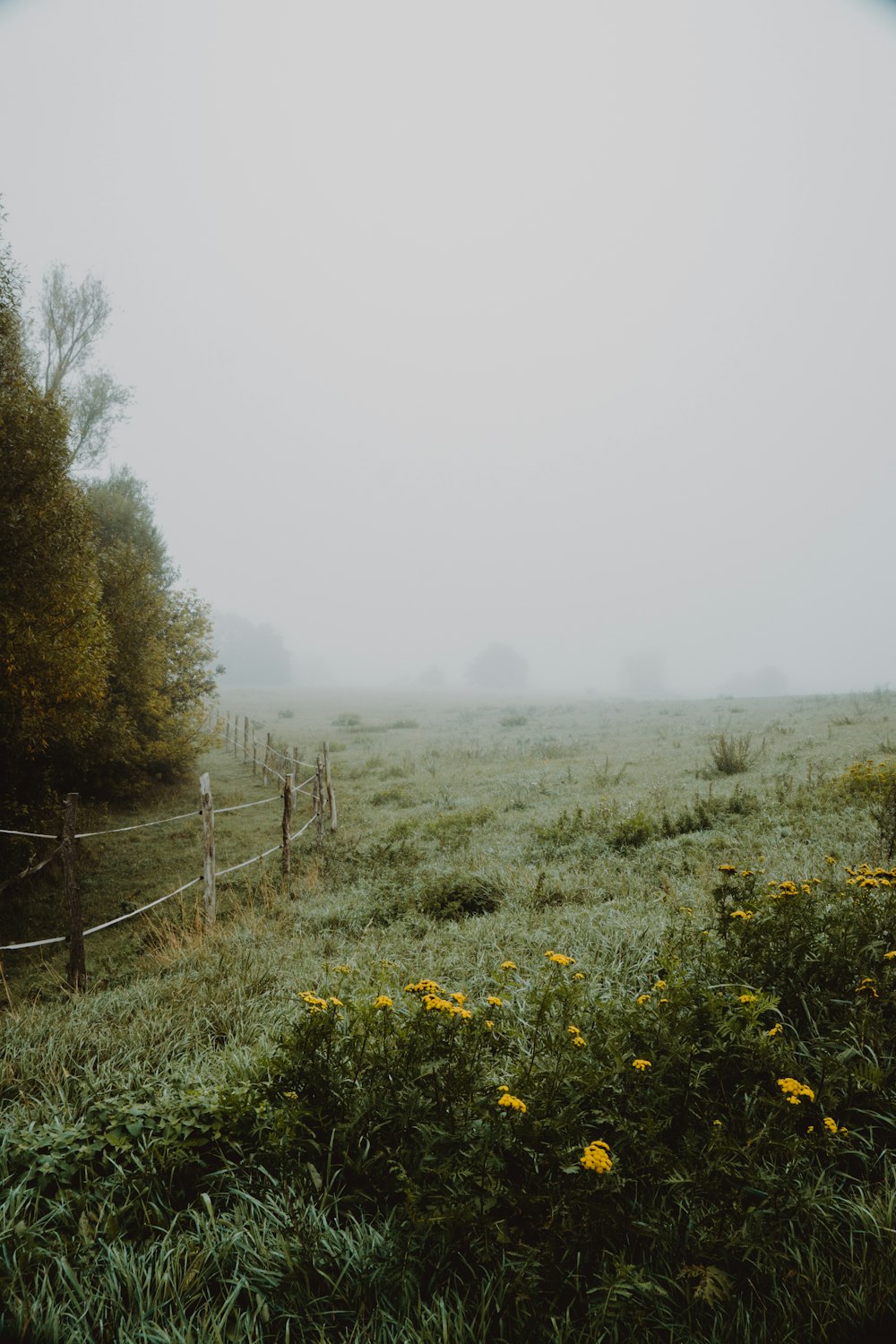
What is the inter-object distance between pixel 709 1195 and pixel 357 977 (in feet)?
11.2

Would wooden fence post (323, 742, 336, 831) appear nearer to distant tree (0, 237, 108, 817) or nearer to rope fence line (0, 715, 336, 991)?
rope fence line (0, 715, 336, 991)

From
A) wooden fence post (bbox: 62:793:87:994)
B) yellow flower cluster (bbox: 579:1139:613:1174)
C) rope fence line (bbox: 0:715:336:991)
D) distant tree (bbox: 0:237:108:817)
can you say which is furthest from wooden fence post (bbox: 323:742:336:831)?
yellow flower cluster (bbox: 579:1139:613:1174)

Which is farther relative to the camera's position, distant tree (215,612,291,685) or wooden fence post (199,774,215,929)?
distant tree (215,612,291,685)

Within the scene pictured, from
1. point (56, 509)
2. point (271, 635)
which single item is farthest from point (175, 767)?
point (271, 635)

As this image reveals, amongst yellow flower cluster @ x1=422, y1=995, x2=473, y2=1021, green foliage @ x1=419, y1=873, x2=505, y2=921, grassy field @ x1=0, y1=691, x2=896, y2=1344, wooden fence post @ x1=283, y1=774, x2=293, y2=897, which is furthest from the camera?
wooden fence post @ x1=283, y1=774, x2=293, y2=897

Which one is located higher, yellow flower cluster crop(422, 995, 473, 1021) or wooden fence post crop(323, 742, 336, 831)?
yellow flower cluster crop(422, 995, 473, 1021)

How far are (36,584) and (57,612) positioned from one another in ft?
1.61

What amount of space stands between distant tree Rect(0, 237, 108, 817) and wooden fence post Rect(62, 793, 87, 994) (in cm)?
274

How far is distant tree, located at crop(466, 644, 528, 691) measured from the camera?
12012cm

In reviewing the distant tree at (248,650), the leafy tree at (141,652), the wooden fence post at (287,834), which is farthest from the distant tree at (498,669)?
the wooden fence post at (287,834)

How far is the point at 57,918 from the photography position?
961 cm

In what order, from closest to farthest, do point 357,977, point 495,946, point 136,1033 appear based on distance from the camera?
1. point 136,1033
2. point 357,977
3. point 495,946

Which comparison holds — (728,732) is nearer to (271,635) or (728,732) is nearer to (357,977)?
(357,977)

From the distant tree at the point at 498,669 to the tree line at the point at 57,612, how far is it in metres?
105
